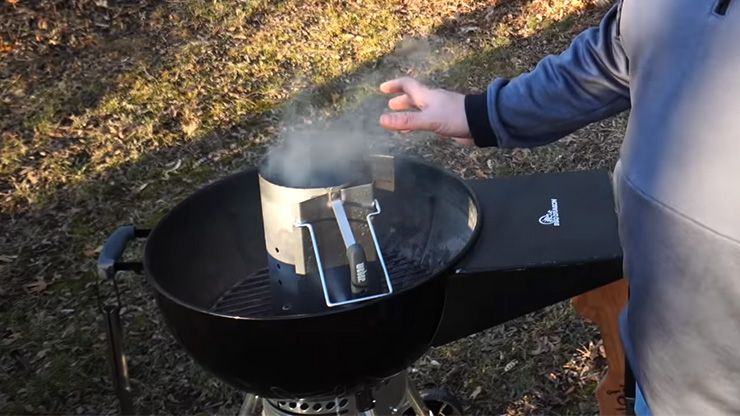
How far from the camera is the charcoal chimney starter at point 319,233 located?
1613 millimetres

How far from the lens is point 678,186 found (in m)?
1.17

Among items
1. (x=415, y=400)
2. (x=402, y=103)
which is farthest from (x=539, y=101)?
(x=415, y=400)

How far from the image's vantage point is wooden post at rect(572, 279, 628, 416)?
1996mm

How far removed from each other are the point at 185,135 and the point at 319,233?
108 inches

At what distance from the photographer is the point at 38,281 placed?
330 cm

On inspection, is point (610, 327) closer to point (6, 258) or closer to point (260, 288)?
point (260, 288)

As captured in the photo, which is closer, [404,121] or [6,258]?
[404,121]

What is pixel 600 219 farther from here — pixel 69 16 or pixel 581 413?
pixel 69 16

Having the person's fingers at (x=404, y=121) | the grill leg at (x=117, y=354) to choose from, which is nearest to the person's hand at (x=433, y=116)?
the person's fingers at (x=404, y=121)

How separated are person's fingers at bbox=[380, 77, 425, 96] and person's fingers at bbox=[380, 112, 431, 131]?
100 millimetres

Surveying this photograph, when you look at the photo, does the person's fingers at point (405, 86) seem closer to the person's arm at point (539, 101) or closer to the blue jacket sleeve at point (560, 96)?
the person's arm at point (539, 101)

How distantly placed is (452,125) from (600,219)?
1.31 feet

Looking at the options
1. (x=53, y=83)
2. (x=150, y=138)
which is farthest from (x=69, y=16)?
(x=150, y=138)

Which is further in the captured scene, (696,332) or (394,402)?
(394,402)
